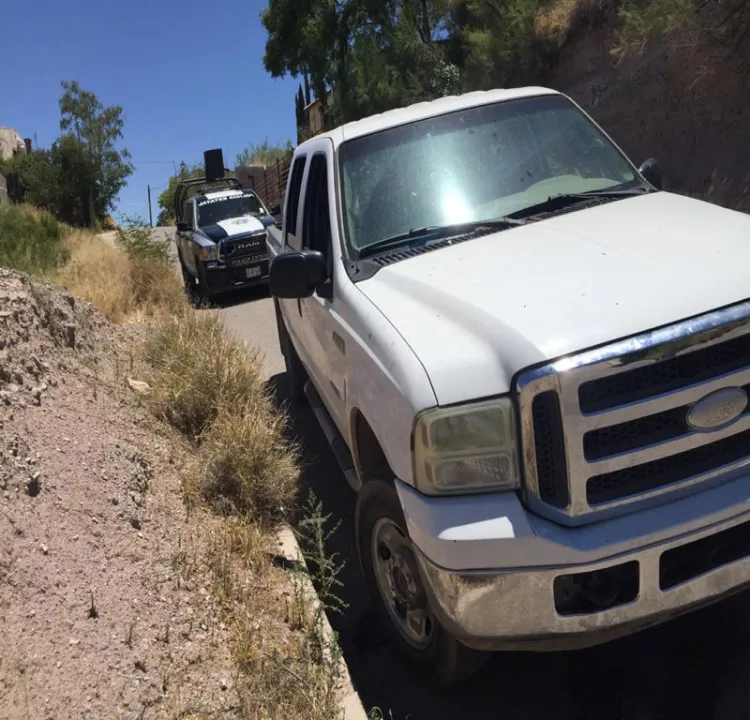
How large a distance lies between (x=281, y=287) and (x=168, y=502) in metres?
1.41

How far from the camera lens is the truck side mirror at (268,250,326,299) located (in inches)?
149

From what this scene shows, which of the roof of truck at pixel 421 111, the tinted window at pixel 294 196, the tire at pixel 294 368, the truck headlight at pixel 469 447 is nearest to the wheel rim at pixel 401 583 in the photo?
the truck headlight at pixel 469 447

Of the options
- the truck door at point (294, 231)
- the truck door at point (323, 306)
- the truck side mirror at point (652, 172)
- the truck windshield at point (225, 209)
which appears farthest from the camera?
the truck windshield at point (225, 209)

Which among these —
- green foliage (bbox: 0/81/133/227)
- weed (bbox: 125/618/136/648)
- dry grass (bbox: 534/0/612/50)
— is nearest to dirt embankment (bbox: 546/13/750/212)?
dry grass (bbox: 534/0/612/50)

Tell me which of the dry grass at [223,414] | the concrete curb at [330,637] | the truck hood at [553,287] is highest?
the truck hood at [553,287]

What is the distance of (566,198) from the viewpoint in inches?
156

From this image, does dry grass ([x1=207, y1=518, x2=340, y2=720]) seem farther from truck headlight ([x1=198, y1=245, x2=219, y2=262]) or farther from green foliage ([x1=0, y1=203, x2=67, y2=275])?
truck headlight ([x1=198, y1=245, x2=219, y2=262])

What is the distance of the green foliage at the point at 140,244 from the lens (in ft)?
43.3

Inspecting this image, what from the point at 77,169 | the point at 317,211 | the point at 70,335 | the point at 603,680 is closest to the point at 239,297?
the point at 70,335

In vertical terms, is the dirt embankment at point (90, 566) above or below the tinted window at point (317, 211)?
below

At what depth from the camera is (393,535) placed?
3.07 metres

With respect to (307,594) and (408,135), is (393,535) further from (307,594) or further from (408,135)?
(408,135)

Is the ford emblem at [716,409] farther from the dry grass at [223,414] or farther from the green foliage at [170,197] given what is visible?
the green foliage at [170,197]

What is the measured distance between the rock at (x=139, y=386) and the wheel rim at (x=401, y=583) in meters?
3.11
